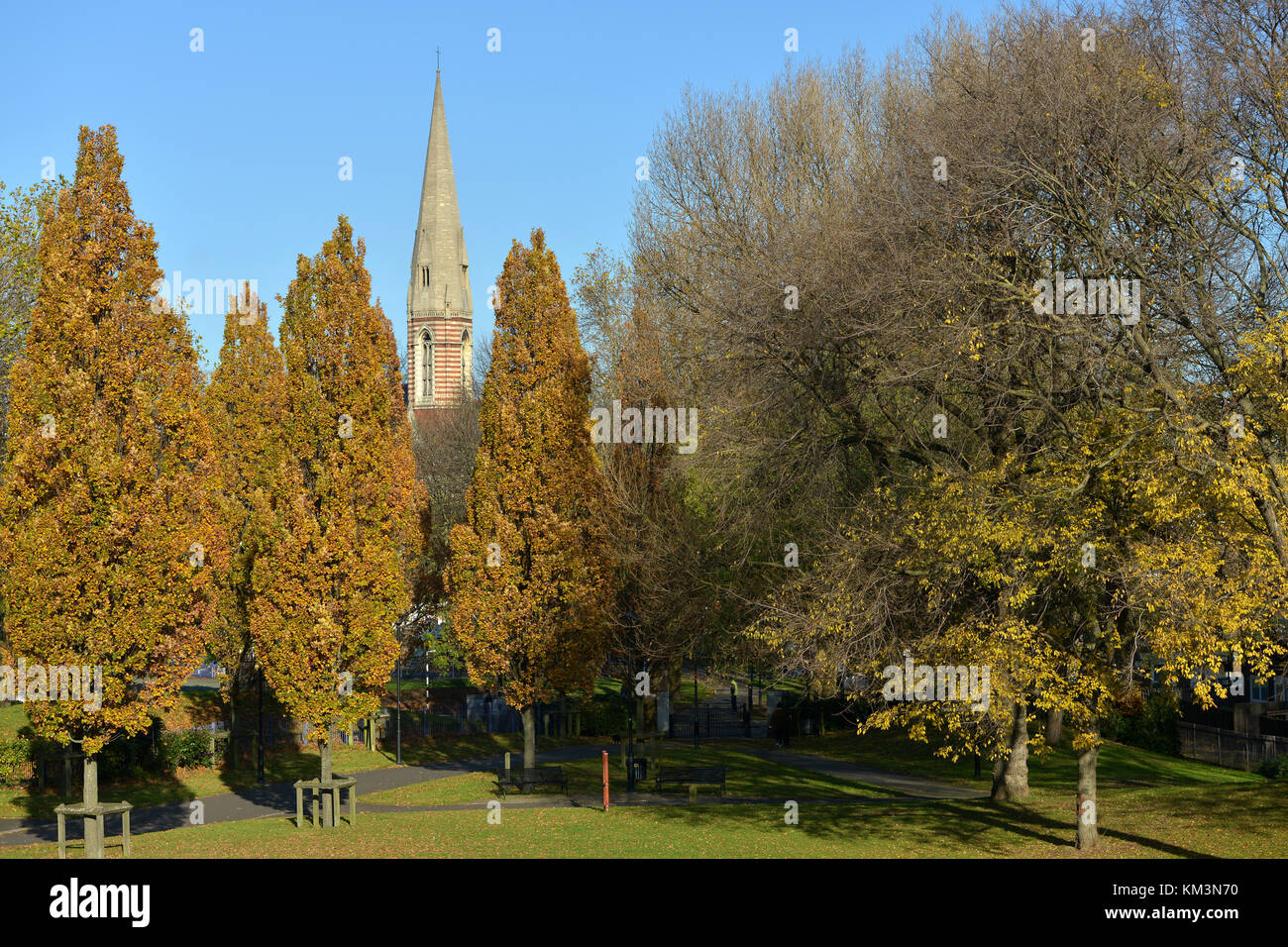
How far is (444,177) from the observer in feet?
371

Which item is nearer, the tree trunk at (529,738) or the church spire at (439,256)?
the tree trunk at (529,738)

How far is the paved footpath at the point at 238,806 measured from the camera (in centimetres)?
2195

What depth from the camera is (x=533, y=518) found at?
27.1 meters

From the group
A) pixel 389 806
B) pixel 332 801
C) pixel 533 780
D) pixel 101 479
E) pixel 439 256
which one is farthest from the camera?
pixel 439 256

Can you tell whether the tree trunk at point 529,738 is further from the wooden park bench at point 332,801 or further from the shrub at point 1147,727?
the shrub at point 1147,727


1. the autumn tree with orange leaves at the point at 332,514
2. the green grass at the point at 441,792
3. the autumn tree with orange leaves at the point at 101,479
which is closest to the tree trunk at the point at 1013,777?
the green grass at the point at 441,792

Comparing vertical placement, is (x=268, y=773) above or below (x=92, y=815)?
below

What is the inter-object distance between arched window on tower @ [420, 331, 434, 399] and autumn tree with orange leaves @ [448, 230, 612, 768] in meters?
93.1

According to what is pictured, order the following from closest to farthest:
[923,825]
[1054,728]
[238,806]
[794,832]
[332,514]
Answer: [794,832] < [923,825] < [332,514] < [238,806] < [1054,728]

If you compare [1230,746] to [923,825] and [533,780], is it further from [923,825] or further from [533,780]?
[533,780]

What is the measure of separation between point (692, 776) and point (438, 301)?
327 ft

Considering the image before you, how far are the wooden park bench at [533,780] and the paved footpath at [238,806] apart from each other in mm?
3164

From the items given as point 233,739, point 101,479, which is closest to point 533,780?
point 233,739

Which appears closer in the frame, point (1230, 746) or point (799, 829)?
point (799, 829)
